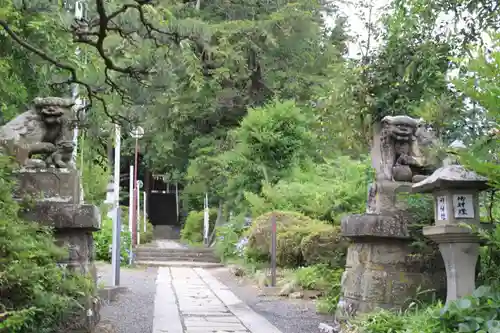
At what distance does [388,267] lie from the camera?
6113mm

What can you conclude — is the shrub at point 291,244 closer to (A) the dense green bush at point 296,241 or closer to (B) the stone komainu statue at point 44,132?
(A) the dense green bush at point 296,241

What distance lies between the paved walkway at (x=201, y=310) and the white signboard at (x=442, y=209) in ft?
7.80

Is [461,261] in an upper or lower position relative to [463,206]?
lower

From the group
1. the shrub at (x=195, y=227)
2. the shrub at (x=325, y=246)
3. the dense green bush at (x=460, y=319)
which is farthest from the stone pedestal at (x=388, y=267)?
the shrub at (x=195, y=227)

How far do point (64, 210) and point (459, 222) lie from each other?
363cm

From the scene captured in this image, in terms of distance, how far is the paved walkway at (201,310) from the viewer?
6758mm

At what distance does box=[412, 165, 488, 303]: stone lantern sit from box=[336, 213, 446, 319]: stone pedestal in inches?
35.3

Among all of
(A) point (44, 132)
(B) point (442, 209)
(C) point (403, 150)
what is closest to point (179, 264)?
(A) point (44, 132)

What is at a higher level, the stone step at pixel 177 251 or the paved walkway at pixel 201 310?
the stone step at pixel 177 251

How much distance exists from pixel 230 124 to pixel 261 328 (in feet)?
47.1

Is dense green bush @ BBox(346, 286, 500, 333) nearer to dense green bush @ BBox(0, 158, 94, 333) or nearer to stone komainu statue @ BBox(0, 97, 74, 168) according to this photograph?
dense green bush @ BBox(0, 158, 94, 333)

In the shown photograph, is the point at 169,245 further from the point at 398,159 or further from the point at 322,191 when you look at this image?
the point at 398,159

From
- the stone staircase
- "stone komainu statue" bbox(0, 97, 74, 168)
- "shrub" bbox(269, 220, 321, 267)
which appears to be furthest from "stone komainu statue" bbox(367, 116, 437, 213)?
the stone staircase

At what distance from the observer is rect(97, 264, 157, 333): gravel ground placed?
270 inches
